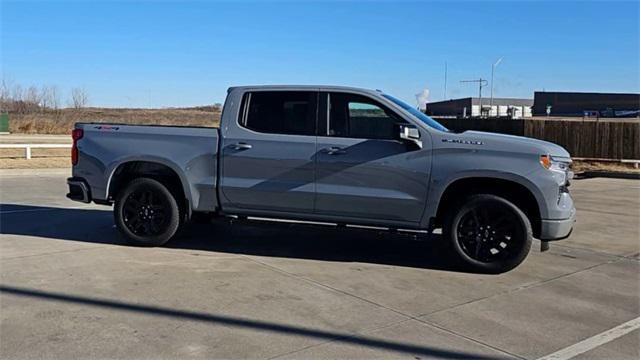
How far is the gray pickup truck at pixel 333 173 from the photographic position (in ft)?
21.3

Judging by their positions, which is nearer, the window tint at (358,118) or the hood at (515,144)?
the hood at (515,144)

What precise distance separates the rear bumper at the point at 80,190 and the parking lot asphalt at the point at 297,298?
23.6 inches

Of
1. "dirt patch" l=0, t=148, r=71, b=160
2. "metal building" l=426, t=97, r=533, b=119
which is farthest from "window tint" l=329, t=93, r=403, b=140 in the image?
"metal building" l=426, t=97, r=533, b=119

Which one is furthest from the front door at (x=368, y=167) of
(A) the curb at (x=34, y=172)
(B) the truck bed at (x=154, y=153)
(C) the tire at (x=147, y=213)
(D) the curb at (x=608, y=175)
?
(D) the curb at (x=608, y=175)

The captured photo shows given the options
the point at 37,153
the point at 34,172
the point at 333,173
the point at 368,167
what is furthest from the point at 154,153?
the point at 37,153

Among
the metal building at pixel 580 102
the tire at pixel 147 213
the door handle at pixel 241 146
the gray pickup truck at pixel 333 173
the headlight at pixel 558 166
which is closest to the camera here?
the headlight at pixel 558 166

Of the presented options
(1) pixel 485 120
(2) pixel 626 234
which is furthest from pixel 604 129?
(2) pixel 626 234

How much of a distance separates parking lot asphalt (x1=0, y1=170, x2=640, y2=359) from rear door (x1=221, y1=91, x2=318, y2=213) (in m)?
0.50

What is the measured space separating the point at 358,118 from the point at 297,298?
2.39 m

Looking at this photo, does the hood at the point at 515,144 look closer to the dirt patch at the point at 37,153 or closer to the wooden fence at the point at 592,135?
the wooden fence at the point at 592,135

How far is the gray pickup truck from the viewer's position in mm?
6484

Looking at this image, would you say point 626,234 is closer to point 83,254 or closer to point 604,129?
point 83,254

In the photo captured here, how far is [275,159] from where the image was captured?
6.95 meters

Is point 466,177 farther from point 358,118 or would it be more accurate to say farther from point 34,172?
point 34,172
